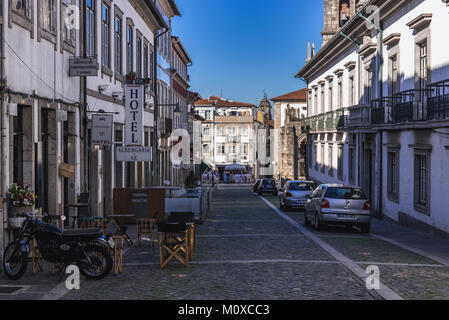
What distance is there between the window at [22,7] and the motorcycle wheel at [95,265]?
16.6 feet

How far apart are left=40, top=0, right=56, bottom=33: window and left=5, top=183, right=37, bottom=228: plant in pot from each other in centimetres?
425

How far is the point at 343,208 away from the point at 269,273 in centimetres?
913

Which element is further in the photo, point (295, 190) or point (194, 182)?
point (194, 182)

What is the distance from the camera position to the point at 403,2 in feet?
75.7

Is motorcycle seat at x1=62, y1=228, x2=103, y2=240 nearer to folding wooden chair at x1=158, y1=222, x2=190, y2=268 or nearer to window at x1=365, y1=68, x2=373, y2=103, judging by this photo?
folding wooden chair at x1=158, y1=222, x2=190, y2=268

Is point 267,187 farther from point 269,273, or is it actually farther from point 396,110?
point 269,273

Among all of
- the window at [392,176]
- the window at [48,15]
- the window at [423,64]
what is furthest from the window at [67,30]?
the window at [392,176]

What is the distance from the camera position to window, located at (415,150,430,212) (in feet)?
67.5

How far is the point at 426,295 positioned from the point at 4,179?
762cm

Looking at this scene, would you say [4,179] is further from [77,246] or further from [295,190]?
[295,190]

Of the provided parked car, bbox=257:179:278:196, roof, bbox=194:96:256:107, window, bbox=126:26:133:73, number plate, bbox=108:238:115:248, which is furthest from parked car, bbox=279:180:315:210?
roof, bbox=194:96:256:107
